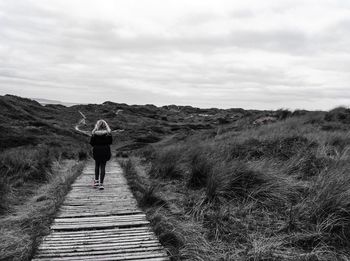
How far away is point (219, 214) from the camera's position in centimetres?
620

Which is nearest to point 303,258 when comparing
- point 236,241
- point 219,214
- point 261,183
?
point 236,241

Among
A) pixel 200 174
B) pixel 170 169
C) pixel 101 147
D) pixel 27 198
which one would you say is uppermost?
pixel 101 147

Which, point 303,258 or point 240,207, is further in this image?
point 240,207

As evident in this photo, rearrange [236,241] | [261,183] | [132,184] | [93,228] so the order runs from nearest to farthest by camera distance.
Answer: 1. [236,241]
2. [93,228]
3. [261,183]
4. [132,184]

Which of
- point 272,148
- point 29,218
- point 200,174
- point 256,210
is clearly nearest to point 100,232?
point 29,218

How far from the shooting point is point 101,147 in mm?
9500

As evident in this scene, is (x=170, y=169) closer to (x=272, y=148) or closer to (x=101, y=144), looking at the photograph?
(x=101, y=144)

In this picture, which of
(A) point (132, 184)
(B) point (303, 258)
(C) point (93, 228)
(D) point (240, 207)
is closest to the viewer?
(B) point (303, 258)

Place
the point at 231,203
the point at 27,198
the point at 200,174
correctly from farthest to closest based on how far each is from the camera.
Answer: the point at 200,174 → the point at 27,198 → the point at 231,203

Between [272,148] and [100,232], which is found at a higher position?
[272,148]

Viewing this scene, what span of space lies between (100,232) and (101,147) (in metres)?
4.20

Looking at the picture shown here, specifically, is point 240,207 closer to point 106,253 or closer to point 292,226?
point 292,226

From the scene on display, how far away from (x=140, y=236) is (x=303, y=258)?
6.97 ft

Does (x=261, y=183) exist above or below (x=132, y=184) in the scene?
above
